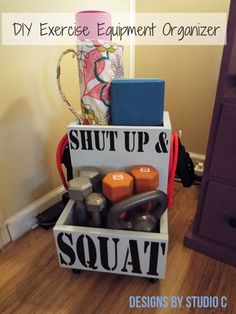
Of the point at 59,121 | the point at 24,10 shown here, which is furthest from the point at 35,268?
the point at 24,10

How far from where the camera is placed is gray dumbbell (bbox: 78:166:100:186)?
0.72 metres

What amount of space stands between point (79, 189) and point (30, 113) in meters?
0.42

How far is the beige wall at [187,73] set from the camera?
1.14 m

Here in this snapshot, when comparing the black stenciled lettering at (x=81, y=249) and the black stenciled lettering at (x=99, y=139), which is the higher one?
the black stenciled lettering at (x=99, y=139)

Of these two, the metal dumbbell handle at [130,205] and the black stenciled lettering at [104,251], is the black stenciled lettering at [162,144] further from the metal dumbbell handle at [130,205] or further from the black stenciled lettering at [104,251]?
the black stenciled lettering at [104,251]

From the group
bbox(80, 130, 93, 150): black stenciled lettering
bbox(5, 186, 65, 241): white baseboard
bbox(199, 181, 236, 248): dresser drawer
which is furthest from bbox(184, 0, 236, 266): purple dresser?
bbox(5, 186, 65, 241): white baseboard

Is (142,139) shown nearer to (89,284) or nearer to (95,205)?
(95,205)

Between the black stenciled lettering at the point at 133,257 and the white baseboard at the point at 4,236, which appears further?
the white baseboard at the point at 4,236

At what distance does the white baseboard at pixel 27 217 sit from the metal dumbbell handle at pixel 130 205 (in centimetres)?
45

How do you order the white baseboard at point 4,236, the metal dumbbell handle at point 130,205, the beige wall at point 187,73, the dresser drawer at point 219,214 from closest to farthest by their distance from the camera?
the metal dumbbell handle at point 130,205 → the dresser drawer at point 219,214 → the white baseboard at point 4,236 → the beige wall at point 187,73

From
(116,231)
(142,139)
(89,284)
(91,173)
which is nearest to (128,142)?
(142,139)

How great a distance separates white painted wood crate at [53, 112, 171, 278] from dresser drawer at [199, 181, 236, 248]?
0.18 metres

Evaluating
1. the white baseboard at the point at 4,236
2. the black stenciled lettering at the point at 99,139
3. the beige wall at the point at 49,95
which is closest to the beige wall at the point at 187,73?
the beige wall at the point at 49,95

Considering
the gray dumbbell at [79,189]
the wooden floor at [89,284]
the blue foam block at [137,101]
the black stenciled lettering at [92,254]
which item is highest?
the blue foam block at [137,101]
